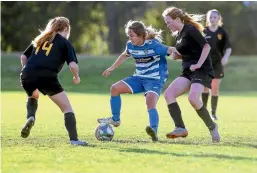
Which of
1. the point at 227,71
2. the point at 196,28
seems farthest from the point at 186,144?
the point at 227,71

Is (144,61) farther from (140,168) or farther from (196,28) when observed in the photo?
(140,168)

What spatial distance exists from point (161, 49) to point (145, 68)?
0.37 m

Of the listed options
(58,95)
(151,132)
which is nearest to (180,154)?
(151,132)

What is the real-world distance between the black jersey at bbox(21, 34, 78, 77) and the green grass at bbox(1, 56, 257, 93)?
52.3ft

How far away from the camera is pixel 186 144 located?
7598mm

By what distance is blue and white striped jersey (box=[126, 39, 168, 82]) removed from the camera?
8.33 meters

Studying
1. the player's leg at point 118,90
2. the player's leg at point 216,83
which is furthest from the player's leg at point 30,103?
the player's leg at point 216,83

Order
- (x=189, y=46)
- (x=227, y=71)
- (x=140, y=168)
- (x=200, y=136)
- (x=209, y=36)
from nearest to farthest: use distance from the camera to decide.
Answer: (x=140, y=168) < (x=189, y=46) < (x=200, y=136) < (x=209, y=36) < (x=227, y=71)

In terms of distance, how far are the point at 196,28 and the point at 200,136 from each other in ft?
4.94

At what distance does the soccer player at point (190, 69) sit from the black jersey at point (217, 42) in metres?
3.79

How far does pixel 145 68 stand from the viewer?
8.48 m

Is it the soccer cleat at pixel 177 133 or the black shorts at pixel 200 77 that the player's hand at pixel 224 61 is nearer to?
the black shorts at pixel 200 77

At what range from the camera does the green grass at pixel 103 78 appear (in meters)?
25.6

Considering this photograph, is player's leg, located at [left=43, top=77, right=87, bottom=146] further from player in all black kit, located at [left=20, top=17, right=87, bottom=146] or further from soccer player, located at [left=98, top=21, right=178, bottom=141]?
soccer player, located at [left=98, top=21, right=178, bottom=141]
